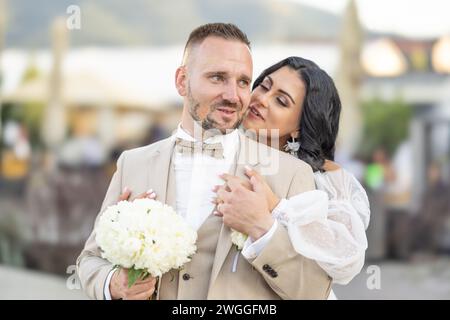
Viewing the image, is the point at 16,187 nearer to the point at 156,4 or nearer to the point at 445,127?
the point at 156,4

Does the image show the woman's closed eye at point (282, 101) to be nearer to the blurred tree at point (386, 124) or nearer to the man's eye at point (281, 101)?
the man's eye at point (281, 101)

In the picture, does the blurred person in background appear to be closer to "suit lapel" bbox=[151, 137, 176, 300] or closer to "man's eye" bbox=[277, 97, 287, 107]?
"man's eye" bbox=[277, 97, 287, 107]

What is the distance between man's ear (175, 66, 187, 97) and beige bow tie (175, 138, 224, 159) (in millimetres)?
186

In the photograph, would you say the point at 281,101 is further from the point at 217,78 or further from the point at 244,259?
the point at 244,259

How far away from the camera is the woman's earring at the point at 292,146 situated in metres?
3.40

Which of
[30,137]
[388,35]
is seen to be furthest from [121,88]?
[388,35]

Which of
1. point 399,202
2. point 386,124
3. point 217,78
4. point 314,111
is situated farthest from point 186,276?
point 386,124

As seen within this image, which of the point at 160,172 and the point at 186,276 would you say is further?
the point at 160,172

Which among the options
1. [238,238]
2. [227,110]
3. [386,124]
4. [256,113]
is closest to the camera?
[238,238]

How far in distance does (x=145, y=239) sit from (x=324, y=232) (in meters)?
0.63

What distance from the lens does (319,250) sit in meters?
2.73

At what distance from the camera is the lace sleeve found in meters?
2.74

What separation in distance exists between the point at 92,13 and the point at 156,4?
3.93 ft

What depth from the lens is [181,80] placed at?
304 centimetres
